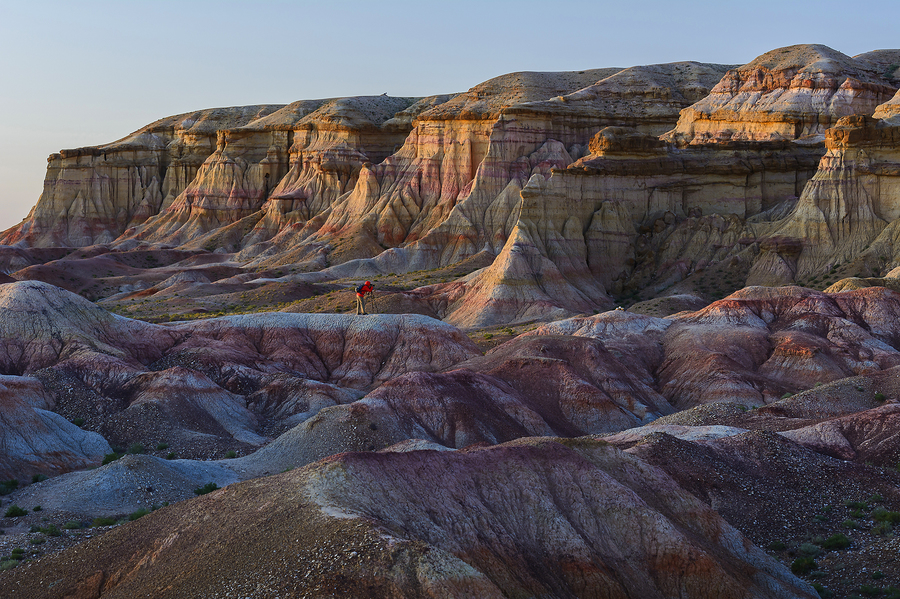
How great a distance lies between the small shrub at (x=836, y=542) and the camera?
29.1 m

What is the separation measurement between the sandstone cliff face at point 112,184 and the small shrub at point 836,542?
130 m

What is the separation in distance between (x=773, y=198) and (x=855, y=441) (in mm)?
54948

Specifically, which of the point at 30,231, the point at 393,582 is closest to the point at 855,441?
the point at 393,582

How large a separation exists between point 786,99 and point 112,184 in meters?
95.0

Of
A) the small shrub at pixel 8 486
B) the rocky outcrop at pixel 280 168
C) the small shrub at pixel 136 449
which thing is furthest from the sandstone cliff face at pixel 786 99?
the small shrub at pixel 8 486

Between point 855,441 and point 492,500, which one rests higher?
point 492,500

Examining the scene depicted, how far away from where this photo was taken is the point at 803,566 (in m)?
28.0

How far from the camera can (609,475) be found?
2719 cm

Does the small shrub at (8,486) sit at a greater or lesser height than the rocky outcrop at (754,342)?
greater

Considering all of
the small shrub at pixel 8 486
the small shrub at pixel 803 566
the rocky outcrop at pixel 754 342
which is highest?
the small shrub at pixel 8 486

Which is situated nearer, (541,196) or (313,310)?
(313,310)

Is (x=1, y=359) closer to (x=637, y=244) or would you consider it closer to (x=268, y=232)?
(x=637, y=244)

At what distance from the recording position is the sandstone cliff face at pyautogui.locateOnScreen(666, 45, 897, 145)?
95250 mm

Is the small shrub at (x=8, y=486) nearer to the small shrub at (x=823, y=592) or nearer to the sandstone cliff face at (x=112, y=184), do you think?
the small shrub at (x=823, y=592)
